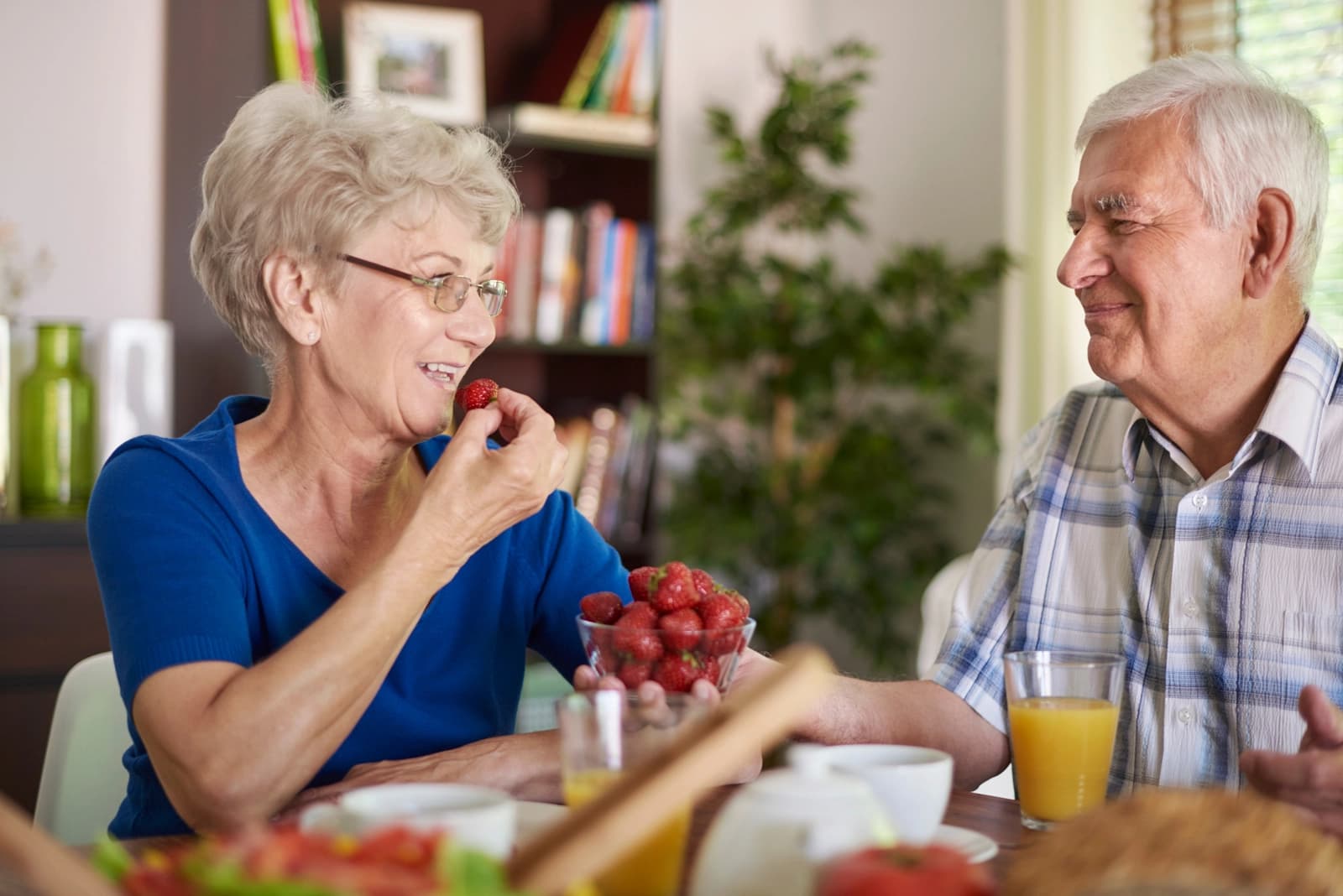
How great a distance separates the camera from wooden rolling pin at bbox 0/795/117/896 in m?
0.65

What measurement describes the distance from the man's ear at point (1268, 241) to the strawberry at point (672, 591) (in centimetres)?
81

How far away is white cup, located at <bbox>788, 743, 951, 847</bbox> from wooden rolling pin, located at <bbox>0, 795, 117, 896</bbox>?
47cm

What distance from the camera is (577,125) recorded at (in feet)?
11.3

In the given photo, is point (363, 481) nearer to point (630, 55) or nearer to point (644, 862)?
point (644, 862)

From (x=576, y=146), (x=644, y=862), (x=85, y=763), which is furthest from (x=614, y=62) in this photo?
(x=644, y=862)

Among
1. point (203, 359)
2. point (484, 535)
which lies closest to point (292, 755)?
point (484, 535)

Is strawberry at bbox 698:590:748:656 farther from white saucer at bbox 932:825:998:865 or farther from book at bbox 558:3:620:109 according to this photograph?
book at bbox 558:3:620:109

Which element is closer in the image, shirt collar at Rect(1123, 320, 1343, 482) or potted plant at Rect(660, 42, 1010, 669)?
shirt collar at Rect(1123, 320, 1343, 482)

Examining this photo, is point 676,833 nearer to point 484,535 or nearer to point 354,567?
point 484,535

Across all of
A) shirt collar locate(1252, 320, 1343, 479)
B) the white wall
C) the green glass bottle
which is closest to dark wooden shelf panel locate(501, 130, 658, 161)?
the white wall

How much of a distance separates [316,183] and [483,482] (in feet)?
1.41

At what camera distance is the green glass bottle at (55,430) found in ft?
9.07

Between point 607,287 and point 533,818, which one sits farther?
point 607,287

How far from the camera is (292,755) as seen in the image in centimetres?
125
